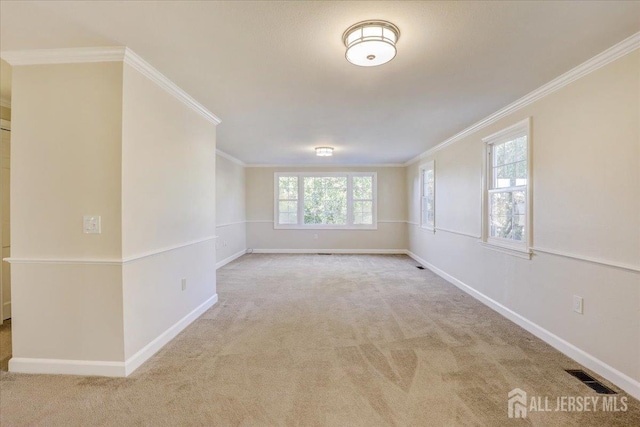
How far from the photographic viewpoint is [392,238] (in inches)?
328

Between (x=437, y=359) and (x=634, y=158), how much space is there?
2023mm

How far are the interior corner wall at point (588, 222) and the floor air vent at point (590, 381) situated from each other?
0.35 ft

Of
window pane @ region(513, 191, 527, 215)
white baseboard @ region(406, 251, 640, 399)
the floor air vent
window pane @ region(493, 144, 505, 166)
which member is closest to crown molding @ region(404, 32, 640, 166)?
window pane @ region(493, 144, 505, 166)

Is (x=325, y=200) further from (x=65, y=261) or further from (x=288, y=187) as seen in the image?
(x=65, y=261)

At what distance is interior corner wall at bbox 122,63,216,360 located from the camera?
2381mm

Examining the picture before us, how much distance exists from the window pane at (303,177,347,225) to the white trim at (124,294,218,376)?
489cm

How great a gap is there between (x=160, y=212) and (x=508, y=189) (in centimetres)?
372

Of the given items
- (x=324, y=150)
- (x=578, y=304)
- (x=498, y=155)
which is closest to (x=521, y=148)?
(x=498, y=155)

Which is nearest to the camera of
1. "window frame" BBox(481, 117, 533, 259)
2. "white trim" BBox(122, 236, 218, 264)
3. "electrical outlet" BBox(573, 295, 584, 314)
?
"white trim" BBox(122, 236, 218, 264)

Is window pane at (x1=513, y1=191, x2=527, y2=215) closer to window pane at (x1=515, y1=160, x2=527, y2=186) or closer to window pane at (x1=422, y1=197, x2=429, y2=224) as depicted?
window pane at (x1=515, y1=160, x2=527, y2=186)

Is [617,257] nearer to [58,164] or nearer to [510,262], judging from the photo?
[510,262]

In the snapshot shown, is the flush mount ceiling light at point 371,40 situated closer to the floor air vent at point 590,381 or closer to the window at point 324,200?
the floor air vent at point 590,381

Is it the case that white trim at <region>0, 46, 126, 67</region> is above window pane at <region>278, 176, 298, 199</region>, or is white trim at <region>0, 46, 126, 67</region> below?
above

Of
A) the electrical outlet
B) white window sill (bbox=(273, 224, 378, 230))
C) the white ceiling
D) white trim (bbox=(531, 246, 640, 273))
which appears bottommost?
the electrical outlet
